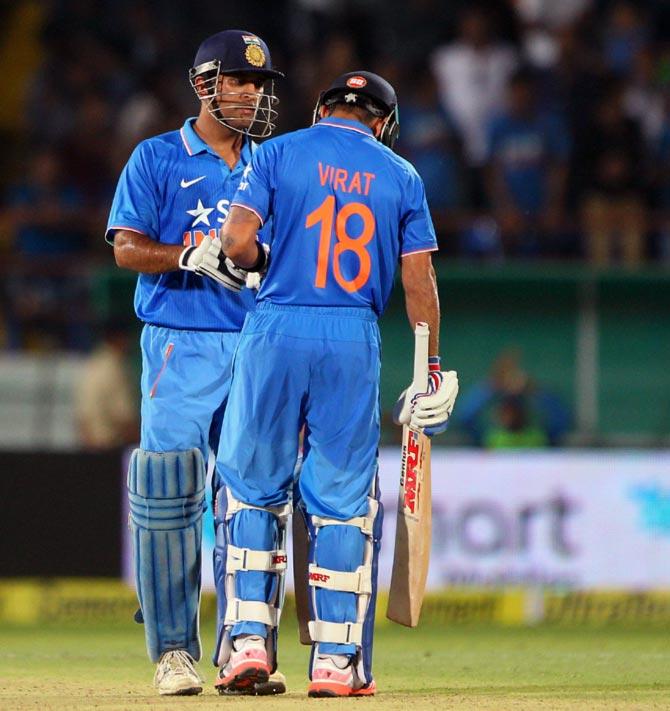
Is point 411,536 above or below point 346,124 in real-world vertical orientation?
below

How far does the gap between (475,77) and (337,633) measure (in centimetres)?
882

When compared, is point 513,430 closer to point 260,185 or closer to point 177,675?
point 177,675

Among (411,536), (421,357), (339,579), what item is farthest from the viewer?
(411,536)

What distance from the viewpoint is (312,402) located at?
566 cm

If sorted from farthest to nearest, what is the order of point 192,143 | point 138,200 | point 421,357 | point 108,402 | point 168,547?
point 108,402 → point 192,143 → point 138,200 → point 168,547 → point 421,357

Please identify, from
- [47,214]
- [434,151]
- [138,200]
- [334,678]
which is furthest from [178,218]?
[47,214]

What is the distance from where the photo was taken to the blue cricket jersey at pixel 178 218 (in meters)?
6.13

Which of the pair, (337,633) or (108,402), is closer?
(337,633)

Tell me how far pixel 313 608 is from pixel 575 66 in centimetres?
884

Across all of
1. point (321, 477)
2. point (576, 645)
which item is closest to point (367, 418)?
point (321, 477)

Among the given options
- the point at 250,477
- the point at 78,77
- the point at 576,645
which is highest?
the point at 78,77

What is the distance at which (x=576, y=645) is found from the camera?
343 inches

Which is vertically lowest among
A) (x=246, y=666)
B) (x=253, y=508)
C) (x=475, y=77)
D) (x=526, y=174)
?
(x=246, y=666)

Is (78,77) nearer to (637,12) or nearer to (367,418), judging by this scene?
(637,12)
